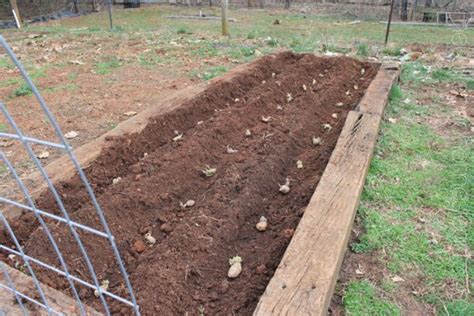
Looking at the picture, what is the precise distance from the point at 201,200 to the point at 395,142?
6.05 feet

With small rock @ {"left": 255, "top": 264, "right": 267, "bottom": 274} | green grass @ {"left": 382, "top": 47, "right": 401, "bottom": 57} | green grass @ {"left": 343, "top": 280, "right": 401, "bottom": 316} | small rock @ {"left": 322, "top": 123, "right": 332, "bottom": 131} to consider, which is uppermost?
green grass @ {"left": 382, "top": 47, "right": 401, "bottom": 57}

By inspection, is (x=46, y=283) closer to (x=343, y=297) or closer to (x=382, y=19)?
(x=343, y=297)

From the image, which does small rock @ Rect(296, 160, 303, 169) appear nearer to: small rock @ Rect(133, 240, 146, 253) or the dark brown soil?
the dark brown soil

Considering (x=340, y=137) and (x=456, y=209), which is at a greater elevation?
(x=340, y=137)

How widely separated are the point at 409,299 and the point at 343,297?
33cm

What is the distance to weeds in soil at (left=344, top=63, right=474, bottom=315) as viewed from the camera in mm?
1917

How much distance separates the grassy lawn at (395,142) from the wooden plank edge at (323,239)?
0.67ft

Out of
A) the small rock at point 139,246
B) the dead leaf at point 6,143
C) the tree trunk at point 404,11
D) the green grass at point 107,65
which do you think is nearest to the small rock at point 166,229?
the small rock at point 139,246

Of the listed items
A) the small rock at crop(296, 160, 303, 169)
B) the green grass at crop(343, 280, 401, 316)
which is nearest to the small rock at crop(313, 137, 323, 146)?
the small rock at crop(296, 160, 303, 169)

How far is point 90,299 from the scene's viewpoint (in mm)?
1839

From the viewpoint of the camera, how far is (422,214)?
242 cm

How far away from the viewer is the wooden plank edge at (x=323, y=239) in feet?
5.12

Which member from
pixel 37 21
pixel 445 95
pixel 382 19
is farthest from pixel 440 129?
pixel 37 21

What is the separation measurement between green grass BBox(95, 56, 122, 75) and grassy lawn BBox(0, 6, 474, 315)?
0.01 metres
